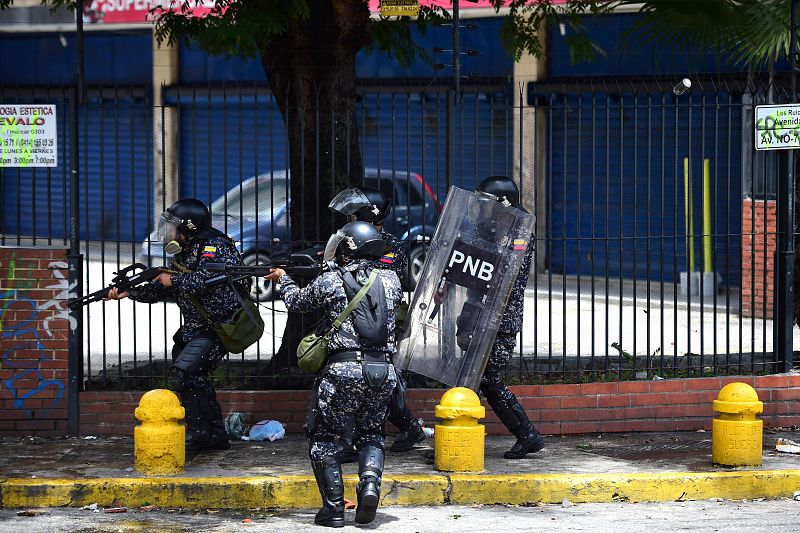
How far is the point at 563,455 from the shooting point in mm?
8391

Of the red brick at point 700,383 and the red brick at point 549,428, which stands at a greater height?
the red brick at point 700,383

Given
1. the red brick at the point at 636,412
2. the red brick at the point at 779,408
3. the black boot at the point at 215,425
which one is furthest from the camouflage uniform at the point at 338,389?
the red brick at the point at 779,408

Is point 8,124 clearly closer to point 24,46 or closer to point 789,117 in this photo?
point 789,117

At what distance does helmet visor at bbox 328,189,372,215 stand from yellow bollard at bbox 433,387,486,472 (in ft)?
4.24

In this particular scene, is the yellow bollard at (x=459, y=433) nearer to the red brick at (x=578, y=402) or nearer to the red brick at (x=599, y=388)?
the red brick at (x=578, y=402)

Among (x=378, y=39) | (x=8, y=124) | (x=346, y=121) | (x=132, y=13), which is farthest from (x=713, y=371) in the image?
(x=132, y=13)

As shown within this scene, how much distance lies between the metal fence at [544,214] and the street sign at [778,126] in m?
0.10

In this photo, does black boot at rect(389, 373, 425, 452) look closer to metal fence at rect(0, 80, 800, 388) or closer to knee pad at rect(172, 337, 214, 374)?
metal fence at rect(0, 80, 800, 388)

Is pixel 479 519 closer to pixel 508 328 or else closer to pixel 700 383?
pixel 508 328

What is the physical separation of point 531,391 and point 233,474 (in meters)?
2.32

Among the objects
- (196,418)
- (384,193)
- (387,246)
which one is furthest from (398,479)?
(384,193)

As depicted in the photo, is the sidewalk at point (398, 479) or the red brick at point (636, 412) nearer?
the sidewalk at point (398, 479)

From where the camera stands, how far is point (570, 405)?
8938mm

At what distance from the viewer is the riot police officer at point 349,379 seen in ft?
22.0
